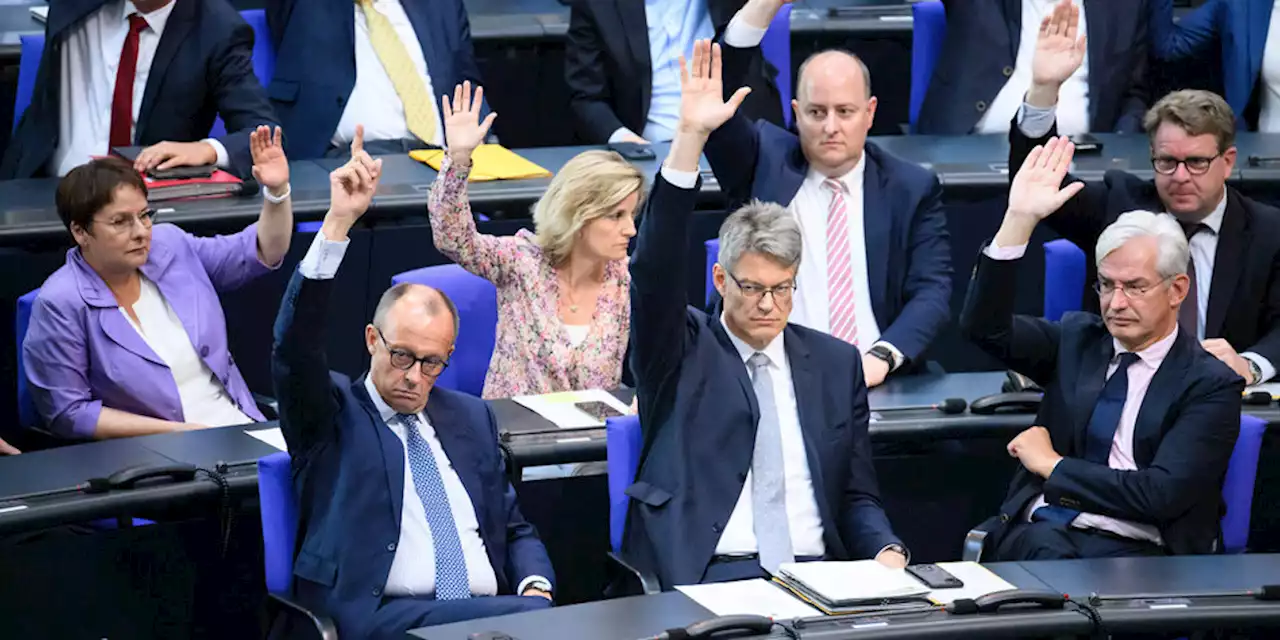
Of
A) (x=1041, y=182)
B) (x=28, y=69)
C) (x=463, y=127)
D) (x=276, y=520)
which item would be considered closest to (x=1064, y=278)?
(x=1041, y=182)

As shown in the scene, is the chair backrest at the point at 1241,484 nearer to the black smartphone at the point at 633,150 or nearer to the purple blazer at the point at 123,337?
the black smartphone at the point at 633,150

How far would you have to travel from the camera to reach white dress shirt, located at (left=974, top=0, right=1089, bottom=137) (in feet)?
18.0

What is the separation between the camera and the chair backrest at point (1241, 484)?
378 centimetres

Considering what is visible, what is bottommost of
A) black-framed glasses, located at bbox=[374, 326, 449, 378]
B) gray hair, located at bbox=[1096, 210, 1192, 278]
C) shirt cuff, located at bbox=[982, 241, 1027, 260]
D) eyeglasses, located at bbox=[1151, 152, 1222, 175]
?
black-framed glasses, located at bbox=[374, 326, 449, 378]

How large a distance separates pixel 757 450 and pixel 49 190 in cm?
201

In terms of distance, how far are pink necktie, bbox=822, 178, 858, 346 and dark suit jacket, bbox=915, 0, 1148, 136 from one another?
1113 millimetres

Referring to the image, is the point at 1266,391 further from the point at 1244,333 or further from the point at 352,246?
the point at 352,246

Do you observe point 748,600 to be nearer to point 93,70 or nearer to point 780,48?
point 780,48

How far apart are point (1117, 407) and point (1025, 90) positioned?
6.10 ft

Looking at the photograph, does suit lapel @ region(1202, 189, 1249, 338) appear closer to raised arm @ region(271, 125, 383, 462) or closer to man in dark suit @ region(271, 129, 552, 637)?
man in dark suit @ region(271, 129, 552, 637)

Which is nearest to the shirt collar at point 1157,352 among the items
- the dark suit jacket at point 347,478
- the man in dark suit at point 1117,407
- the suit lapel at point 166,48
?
the man in dark suit at point 1117,407

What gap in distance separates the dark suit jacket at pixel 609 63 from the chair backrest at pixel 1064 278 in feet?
4.64

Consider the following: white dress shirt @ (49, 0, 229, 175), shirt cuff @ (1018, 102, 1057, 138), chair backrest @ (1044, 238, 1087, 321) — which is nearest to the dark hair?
white dress shirt @ (49, 0, 229, 175)

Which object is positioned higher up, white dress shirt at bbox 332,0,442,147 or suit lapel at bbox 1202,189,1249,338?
white dress shirt at bbox 332,0,442,147
